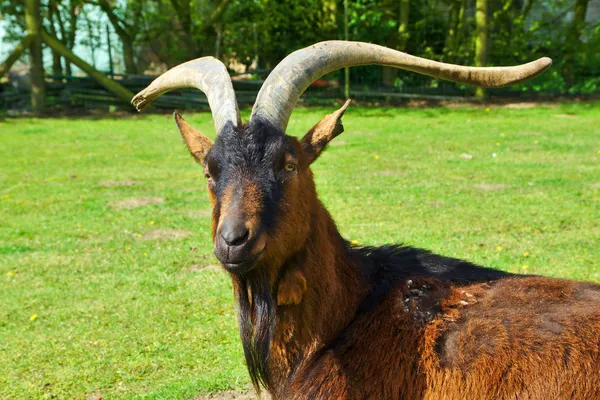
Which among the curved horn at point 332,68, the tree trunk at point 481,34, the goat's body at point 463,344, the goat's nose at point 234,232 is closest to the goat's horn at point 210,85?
the curved horn at point 332,68

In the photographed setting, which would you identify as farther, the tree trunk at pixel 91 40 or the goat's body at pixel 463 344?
the tree trunk at pixel 91 40

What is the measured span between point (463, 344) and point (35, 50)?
21002 mm

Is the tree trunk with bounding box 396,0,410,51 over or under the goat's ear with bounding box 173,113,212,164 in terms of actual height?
over

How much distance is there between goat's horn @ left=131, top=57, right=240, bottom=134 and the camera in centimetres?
383

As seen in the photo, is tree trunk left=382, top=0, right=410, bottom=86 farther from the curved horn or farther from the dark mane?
the dark mane

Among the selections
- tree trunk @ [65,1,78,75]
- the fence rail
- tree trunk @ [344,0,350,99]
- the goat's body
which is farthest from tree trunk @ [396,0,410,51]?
the goat's body

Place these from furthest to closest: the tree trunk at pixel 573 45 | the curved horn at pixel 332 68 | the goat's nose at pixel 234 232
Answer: the tree trunk at pixel 573 45 → the curved horn at pixel 332 68 → the goat's nose at pixel 234 232

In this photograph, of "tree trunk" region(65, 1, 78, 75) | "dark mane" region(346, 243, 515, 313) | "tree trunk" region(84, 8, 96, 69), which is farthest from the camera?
"tree trunk" region(84, 8, 96, 69)

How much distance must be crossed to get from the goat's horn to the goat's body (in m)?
1.31

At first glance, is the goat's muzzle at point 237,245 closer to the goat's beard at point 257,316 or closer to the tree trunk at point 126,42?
the goat's beard at point 257,316

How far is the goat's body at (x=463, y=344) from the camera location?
10.8 ft

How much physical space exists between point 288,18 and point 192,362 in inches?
791

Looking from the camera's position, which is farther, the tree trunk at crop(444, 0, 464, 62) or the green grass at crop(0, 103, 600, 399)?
the tree trunk at crop(444, 0, 464, 62)

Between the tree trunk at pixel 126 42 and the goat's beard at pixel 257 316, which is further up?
the tree trunk at pixel 126 42
